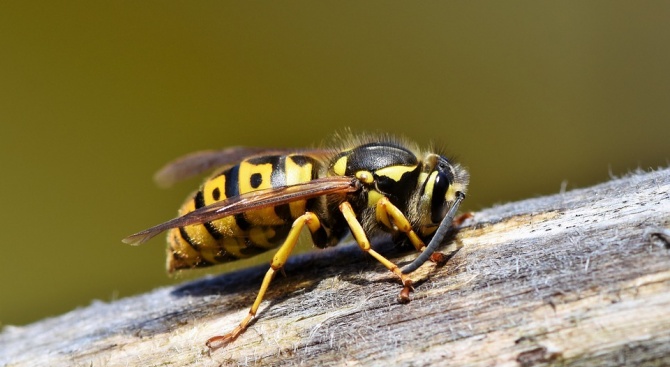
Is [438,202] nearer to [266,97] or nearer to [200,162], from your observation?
[200,162]

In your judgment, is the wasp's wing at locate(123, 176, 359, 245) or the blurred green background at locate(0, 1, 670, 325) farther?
the blurred green background at locate(0, 1, 670, 325)

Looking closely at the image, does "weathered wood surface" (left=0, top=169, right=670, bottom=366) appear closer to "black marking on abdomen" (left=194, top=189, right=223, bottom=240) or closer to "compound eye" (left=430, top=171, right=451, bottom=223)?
"compound eye" (left=430, top=171, right=451, bottom=223)

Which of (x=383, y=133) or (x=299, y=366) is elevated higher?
(x=383, y=133)

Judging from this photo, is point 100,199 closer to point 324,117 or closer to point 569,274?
point 324,117

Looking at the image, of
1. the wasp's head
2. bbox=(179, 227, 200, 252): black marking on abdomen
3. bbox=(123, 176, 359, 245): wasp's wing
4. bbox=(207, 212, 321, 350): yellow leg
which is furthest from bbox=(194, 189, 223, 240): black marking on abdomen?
the wasp's head

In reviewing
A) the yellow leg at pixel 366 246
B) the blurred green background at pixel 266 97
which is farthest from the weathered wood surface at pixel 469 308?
the blurred green background at pixel 266 97

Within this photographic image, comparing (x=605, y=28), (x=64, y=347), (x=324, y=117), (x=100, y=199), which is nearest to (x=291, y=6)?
(x=324, y=117)
